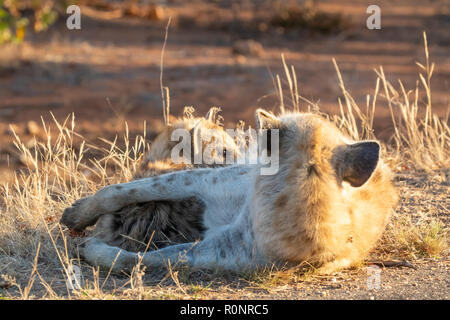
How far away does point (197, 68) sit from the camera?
37.9 ft

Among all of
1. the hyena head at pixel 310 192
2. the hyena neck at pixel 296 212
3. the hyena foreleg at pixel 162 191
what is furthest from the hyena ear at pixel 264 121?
the hyena foreleg at pixel 162 191

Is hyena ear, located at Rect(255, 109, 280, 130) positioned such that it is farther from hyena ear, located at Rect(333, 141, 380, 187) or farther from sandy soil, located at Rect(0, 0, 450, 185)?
sandy soil, located at Rect(0, 0, 450, 185)

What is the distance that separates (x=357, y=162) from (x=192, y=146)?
1444 mm

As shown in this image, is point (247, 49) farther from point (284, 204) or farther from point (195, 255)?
point (284, 204)

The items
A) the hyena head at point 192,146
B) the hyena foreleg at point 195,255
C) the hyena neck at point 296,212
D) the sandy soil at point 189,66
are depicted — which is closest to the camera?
the hyena neck at point 296,212

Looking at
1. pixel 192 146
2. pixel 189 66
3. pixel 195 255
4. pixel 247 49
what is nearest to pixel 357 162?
pixel 195 255

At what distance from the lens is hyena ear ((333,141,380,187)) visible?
132 inches

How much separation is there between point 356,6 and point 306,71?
5.45m

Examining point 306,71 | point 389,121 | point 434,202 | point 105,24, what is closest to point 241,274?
point 434,202

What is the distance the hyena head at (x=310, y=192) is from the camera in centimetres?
333

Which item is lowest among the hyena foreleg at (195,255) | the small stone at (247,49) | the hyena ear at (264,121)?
the hyena foreleg at (195,255)

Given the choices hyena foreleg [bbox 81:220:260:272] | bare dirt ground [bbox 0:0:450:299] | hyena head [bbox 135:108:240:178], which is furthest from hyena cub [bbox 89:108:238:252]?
bare dirt ground [bbox 0:0:450:299]

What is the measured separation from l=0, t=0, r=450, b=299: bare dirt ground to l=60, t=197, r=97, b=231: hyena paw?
2159 mm

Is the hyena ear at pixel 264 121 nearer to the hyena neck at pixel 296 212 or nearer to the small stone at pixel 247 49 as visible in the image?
the hyena neck at pixel 296 212
